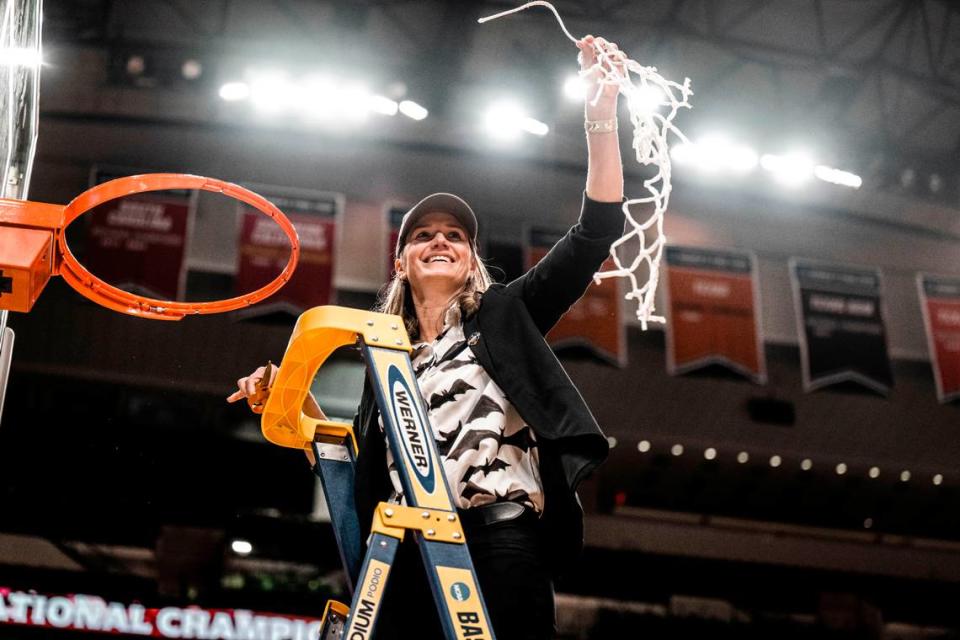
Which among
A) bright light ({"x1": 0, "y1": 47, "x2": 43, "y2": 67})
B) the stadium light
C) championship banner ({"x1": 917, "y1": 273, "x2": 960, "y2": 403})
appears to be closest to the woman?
bright light ({"x1": 0, "y1": 47, "x2": 43, "y2": 67})

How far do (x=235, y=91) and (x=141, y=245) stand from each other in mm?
2360

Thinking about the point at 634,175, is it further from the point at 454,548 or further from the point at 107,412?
the point at 454,548

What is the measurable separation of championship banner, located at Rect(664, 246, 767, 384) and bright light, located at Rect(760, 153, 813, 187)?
156 cm

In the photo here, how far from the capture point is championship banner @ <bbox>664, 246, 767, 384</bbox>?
437 inches

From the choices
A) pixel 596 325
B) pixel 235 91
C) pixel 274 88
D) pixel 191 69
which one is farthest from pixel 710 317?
pixel 191 69

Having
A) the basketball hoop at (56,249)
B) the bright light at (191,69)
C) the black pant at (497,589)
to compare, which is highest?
the bright light at (191,69)

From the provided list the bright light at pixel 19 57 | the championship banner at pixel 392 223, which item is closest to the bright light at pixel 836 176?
the championship banner at pixel 392 223

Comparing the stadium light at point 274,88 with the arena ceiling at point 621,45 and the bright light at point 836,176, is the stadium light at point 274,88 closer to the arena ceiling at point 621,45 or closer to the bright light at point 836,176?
the arena ceiling at point 621,45

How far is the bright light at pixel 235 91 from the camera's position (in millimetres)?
11438

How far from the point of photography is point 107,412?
14250 millimetres

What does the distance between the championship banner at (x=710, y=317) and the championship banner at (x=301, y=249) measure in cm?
384

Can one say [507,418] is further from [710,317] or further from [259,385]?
[710,317]

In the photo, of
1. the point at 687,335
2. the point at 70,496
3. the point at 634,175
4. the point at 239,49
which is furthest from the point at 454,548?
the point at 70,496

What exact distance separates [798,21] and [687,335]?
163 inches
